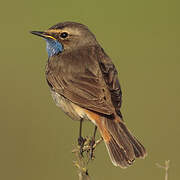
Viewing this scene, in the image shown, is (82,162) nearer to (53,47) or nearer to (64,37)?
(53,47)

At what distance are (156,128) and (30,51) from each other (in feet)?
13.7

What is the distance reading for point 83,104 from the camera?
627 centimetres

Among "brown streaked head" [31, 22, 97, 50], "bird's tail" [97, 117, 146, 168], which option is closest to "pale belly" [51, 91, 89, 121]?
"bird's tail" [97, 117, 146, 168]

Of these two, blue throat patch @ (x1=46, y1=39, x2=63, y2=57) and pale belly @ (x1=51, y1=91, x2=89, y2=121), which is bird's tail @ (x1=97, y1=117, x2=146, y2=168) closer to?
pale belly @ (x1=51, y1=91, x2=89, y2=121)

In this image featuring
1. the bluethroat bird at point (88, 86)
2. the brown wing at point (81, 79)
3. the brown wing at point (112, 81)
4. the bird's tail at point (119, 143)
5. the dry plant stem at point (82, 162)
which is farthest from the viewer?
the brown wing at point (112, 81)

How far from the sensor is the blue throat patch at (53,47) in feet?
23.5

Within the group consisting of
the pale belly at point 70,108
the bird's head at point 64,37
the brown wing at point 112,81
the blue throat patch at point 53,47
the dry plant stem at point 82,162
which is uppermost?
the bird's head at point 64,37

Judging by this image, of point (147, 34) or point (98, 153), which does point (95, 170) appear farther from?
point (147, 34)

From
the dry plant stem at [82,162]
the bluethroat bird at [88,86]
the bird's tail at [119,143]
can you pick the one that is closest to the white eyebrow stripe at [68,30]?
the bluethroat bird at [88,86]

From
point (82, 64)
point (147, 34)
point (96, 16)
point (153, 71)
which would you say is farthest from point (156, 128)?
point (96, 16)

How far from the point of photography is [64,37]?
7.27 m

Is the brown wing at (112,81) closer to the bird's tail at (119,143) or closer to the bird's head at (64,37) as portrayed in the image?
the bird's tail at (119,143)

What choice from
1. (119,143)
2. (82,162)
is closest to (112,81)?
Result: (119,143)

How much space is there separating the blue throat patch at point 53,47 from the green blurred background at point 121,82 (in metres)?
2.19
